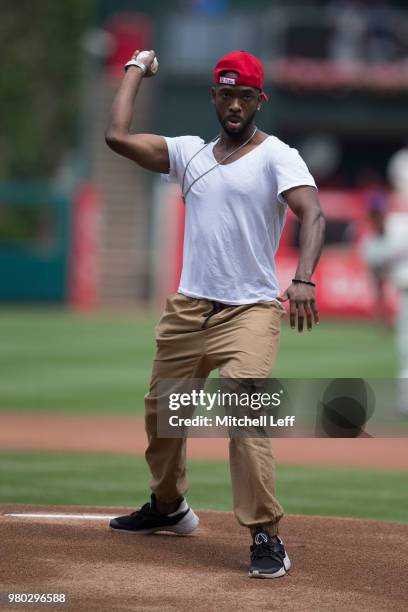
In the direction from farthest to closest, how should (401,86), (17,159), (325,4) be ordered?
(17,159), (325,4), (401,86)

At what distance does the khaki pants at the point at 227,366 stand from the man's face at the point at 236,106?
0.80 metres

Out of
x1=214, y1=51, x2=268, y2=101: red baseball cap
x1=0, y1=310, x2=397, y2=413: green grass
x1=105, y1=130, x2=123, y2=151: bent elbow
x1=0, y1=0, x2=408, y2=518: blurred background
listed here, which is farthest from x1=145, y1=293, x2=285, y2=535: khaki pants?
x1=0, y1=0, x2=408, y2=518: blurred background

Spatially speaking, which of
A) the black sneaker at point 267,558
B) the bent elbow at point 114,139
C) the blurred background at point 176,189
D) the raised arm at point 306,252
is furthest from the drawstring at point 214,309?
the blurred background at point 176,189

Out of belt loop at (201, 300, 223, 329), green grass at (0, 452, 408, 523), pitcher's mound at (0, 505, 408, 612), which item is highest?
belt loop at (201, 300, 223, 329)

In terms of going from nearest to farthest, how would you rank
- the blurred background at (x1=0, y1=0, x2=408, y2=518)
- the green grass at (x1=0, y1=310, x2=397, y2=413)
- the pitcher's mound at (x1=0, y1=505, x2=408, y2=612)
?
the pitcher's mound at (x1=0, y1=505, x2=408, y2=612) → the green grass at (x1=0, y1=310, x2=397, y2=413) → the blurred background at (x1=0, y1=0, x2=408, y2=518)

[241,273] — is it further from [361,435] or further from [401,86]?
[401,86]

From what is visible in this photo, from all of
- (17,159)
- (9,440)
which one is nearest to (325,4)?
(17,159)

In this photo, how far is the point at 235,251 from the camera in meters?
6.06

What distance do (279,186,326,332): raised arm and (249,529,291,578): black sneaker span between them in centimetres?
92

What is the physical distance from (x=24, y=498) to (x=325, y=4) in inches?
1139

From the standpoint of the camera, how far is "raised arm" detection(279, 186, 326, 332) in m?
5.67

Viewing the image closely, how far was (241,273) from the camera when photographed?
6086mm

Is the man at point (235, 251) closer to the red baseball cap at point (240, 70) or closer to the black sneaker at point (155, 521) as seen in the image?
the red baseball cap at point (240, 70)

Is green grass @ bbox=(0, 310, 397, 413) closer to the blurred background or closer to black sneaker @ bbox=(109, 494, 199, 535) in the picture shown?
the blurred background
